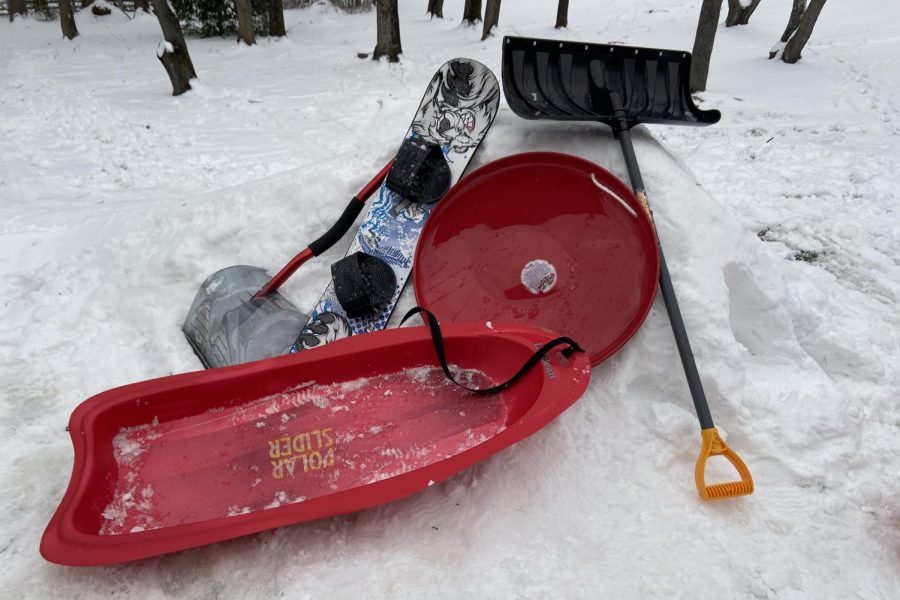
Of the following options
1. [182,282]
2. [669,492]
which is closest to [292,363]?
[182,282]

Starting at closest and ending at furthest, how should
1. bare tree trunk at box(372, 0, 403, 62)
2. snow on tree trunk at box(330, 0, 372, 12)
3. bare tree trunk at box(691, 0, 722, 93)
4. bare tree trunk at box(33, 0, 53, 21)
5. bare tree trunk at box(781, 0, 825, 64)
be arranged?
bare tree trunk at box(691, 0, 722, 93) < bare tree trunk at box(781, 0, 825, 64) < bare tree trunk at box(372, 0, 403, 62) < bare tree trunk at box(33, 0, 53, 21) < snow on tree trunk at box(330, 0, 372, 12)

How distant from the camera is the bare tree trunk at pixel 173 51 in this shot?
21.2 feet

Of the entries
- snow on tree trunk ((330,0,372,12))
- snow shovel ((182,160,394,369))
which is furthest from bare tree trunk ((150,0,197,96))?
snow on tree trunk ((330,0,372,12))

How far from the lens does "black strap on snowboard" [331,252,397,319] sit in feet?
7.89

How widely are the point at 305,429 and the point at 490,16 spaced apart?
9.56 meters

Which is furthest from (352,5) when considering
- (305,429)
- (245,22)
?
(305,429)

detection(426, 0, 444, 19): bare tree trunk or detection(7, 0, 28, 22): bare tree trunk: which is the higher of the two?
detection(426, 0, 444, 19): bare tree trunk

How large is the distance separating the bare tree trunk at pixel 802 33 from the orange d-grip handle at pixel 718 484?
7655 millimetres

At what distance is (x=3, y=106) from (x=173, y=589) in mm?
6726

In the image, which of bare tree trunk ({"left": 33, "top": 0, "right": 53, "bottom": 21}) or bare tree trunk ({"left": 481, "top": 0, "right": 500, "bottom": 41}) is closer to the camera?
bare tree trunk ({"left": 481, "top": 0, "right": 500, "bottom": 41})

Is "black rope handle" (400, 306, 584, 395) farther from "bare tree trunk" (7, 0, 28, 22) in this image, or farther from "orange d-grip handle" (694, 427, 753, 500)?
"bare tree trunk" (7, 0, 28, 22)

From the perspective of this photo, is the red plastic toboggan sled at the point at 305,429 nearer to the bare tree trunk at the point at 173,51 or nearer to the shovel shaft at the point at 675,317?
the shovel shaft at the point at 675,317

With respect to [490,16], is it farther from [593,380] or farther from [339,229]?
[593,380]

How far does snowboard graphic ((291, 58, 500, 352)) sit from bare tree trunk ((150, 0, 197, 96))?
5.36 meters
